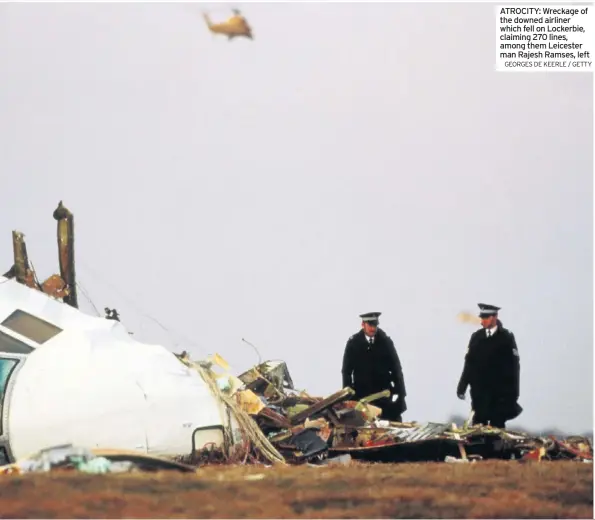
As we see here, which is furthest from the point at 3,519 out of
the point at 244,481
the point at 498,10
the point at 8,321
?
the point at 498,10

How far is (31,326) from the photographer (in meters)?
11.2

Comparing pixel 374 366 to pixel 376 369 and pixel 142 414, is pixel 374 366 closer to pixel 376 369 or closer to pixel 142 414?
pixel 376 369

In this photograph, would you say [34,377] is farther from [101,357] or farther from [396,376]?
[396,376]

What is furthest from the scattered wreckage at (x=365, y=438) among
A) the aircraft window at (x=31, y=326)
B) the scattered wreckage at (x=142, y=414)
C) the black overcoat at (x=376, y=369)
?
the aircraft window at (x=31, y=326)

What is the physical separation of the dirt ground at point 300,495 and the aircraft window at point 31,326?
2.18 meters

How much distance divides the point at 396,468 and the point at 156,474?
2.52m

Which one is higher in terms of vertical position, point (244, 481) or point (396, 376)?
point (396, 376)

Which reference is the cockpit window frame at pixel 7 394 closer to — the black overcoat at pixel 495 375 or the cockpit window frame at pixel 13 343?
the cockpit window frame at pixel 13 343

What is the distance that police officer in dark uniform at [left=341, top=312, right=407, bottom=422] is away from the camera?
13.0 m

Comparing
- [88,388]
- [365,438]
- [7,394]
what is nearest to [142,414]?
[88,388]

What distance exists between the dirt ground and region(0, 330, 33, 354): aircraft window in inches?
73.5

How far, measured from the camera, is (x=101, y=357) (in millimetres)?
10984

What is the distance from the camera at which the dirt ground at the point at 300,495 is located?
27.4ft

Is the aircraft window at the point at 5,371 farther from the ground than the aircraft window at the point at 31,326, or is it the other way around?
the aircraft window at the point at 31,326
